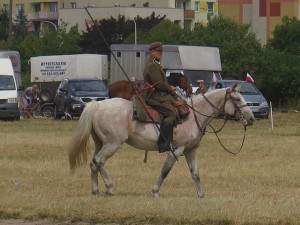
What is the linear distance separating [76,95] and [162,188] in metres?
28.2

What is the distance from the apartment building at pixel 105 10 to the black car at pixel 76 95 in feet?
186

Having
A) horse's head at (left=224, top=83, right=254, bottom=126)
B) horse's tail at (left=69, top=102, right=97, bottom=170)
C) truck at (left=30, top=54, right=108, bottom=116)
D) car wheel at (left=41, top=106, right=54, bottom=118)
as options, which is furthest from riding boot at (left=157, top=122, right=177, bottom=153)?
truck at (left=30, top=54, right=108, bottom=116)

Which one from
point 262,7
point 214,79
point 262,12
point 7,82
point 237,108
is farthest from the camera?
point 262,7

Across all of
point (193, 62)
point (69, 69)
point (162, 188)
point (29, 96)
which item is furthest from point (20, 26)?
point (162, 188)

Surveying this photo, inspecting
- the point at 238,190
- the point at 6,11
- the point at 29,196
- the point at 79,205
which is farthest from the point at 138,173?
the point at 6,11

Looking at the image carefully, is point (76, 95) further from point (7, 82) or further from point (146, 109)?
point (146, 109)

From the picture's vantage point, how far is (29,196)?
17.2 m

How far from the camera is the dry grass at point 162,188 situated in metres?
14.6

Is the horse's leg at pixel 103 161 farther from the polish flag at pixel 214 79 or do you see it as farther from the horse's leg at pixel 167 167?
the polish flag at pixel 214 79

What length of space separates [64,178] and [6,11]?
110 metres

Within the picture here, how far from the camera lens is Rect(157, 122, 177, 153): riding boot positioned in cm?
1744

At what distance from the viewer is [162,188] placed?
63.6 feet

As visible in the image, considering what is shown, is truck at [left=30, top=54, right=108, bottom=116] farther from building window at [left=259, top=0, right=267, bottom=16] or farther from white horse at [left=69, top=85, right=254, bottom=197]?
building window at [left=259, top=0, right=267, bottom=16]

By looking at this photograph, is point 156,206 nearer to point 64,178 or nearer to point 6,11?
point 64,178
